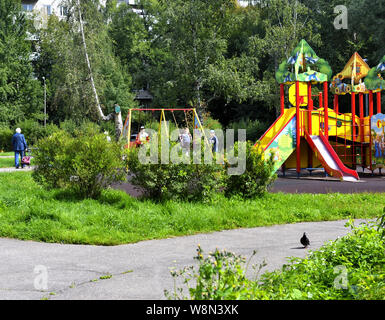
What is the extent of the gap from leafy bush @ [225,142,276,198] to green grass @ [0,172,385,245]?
0.29m

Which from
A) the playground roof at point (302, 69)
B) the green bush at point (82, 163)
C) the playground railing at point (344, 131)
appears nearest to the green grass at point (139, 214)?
the green bush at point (82, 163)

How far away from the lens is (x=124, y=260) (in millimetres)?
6484

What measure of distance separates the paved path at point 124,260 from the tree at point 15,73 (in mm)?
43412

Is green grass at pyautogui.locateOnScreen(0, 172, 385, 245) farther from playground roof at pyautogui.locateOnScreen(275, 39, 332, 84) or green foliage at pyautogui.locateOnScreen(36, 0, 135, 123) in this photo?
green foliage at pyautogui.locateOnScreen(36, 0, 135, 123)

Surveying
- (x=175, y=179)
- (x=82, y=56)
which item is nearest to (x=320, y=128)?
(x=175, y=179)

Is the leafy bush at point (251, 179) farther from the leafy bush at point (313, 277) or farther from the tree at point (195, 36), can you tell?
the tree at point (195, 36)

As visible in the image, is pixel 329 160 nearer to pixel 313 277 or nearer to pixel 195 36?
pixel 313 277

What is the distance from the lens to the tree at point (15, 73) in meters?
48.5

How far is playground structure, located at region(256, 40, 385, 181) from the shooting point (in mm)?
18359

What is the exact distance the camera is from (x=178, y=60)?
36.0m

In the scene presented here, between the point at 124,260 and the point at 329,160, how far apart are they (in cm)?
1256
